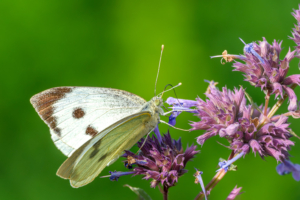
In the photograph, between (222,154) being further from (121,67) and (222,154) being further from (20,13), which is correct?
(20,13)

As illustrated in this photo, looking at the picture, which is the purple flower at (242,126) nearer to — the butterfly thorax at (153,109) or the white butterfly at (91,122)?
the butterfly thorax at (153,109)

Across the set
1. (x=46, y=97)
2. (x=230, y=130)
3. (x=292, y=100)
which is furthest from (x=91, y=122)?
(x=292, y=100)

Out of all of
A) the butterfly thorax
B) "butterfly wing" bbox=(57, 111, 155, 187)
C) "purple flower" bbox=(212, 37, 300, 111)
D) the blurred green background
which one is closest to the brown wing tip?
"butterfly wing" bbox=(57, 111, 155, 187)

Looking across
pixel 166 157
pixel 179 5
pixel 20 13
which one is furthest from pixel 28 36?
pixel 166 157

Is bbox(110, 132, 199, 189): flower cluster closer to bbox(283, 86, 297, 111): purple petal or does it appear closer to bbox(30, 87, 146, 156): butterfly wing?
bbox(30, 87, 146, 156): butterfly wing

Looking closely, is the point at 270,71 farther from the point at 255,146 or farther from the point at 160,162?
the point at 160,162

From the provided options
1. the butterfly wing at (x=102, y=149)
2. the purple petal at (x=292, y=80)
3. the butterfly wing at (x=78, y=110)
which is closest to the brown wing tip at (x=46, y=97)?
the butterfly wing at (x=78, y=110)
